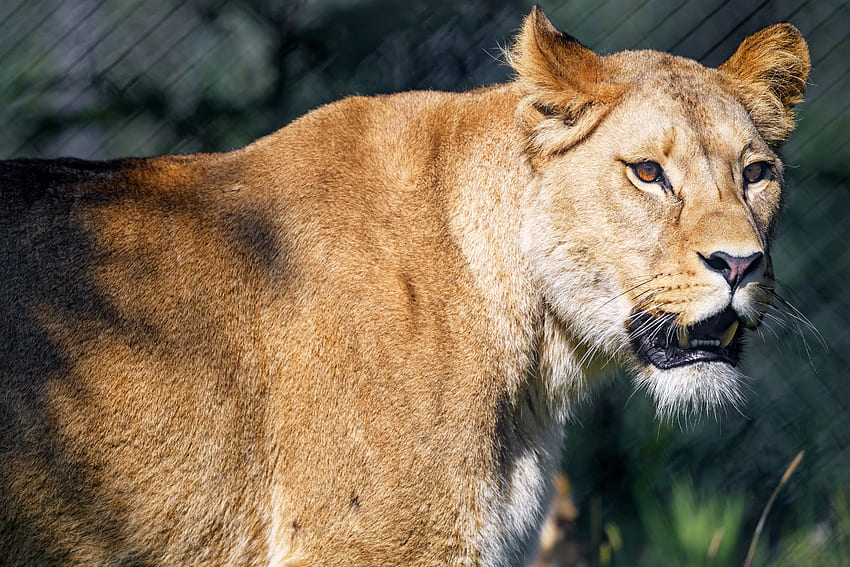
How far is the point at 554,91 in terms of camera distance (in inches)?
92.7

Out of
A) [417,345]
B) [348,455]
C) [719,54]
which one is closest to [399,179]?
[417,345]

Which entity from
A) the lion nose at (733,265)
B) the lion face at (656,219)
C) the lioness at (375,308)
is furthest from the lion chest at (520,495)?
the lion nose at (733,265)

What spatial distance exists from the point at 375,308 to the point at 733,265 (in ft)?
2.65

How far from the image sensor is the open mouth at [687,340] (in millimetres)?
2287

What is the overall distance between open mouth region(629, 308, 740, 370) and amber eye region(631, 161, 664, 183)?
0.32 metres

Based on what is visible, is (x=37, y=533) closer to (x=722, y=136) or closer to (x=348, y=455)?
(x=348, y=455)

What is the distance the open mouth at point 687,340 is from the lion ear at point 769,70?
564 millimetres

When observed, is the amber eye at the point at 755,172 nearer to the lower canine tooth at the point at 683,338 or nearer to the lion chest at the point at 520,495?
the lower canine tooth at the point at 683,338

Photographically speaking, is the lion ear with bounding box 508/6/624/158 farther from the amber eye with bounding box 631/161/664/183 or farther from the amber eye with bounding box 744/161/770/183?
the amber eye with bounding box 744/161/770/183

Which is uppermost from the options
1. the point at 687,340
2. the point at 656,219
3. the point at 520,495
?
the point at 656,219

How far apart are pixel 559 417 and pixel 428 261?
578 mm

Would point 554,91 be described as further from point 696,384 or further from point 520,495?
point 520,495

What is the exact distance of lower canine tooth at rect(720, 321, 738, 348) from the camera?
2.30 metres

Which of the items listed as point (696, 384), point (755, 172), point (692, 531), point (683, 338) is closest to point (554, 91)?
point (755, 172)
